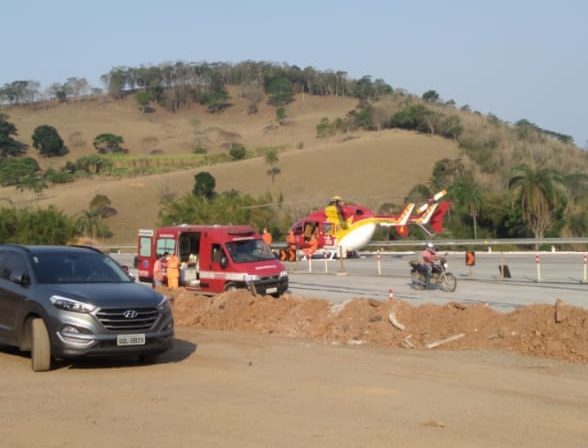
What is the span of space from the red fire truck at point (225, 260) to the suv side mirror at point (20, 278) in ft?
36.5

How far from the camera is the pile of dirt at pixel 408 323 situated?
13.8 m

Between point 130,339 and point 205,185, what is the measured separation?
74335 millimetres

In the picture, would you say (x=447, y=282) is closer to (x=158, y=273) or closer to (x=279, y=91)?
(x=158, y=273)

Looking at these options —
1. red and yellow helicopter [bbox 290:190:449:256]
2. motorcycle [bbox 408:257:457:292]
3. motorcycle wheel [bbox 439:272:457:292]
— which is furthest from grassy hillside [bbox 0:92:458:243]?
motorcycle wheel [bbox 439:272:457:292]

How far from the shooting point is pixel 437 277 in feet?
87.9

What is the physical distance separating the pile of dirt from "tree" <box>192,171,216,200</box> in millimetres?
66388

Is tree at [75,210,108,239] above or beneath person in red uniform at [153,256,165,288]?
above

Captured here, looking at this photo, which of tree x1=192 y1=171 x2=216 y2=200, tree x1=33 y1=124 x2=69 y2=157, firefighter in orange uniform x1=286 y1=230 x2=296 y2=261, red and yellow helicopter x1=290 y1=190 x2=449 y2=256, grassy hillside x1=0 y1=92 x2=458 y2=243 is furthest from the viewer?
tree x1=33 y1=124 x2=69 y2=157

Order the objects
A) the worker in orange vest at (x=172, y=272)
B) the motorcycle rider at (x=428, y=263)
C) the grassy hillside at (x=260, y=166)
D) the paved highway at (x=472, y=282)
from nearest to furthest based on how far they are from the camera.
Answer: the worker in orange vest at (x=172, y=272) → the paved highway at (x=472, y=282) → the motorcycle rider at (x=428, y=263) → the grassy hillside at (x=260, y=166)

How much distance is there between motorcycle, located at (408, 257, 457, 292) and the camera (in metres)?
26.5

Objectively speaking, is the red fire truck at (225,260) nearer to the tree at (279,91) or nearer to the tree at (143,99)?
the tree at (279,91)

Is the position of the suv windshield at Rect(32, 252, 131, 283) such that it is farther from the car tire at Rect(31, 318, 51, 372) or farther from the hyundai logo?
the hyundai logo

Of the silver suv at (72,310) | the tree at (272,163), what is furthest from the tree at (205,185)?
the silver suv at (72,310)

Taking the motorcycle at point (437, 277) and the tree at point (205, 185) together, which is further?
the tree at point (205, 185)
